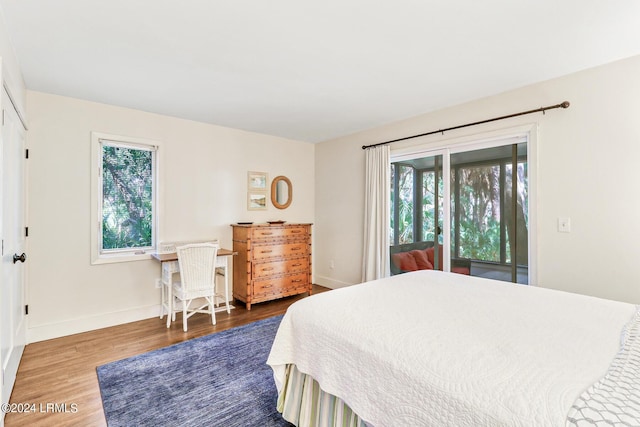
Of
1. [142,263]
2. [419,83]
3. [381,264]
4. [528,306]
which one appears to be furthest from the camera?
[381,264]

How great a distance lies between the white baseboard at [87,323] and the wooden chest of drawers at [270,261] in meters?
1.08

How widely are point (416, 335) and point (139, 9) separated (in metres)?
2.33

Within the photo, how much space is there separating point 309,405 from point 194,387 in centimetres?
106

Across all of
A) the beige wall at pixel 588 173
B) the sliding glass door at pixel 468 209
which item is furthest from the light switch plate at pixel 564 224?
the sliding glass door at pixel 468 209

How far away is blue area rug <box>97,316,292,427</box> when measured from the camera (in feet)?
6.24

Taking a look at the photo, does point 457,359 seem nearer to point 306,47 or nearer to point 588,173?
point 306,47

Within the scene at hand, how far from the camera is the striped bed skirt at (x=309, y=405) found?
1457 millimetres

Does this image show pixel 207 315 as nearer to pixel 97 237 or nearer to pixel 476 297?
pixel 97 237

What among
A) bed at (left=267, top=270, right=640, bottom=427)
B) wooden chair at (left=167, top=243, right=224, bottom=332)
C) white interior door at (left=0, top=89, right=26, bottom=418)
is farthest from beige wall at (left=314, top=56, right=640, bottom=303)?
white interior door at (left=0, top=89, right=26, bottom=418)

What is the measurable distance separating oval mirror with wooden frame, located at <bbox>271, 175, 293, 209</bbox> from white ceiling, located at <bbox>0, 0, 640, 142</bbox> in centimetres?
163

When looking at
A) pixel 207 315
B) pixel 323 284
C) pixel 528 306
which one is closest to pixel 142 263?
pixel 207 315

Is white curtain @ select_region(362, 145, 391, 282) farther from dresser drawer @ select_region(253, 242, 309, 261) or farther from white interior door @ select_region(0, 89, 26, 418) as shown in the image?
white interior door @ select_region(0, 89, 26, 418)

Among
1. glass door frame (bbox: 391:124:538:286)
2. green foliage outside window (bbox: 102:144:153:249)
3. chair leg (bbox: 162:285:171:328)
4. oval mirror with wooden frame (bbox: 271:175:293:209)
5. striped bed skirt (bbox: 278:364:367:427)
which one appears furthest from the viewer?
oval mirror with wooden frame (bbox: 271:175:293:209)

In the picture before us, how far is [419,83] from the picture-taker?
9.48ft
